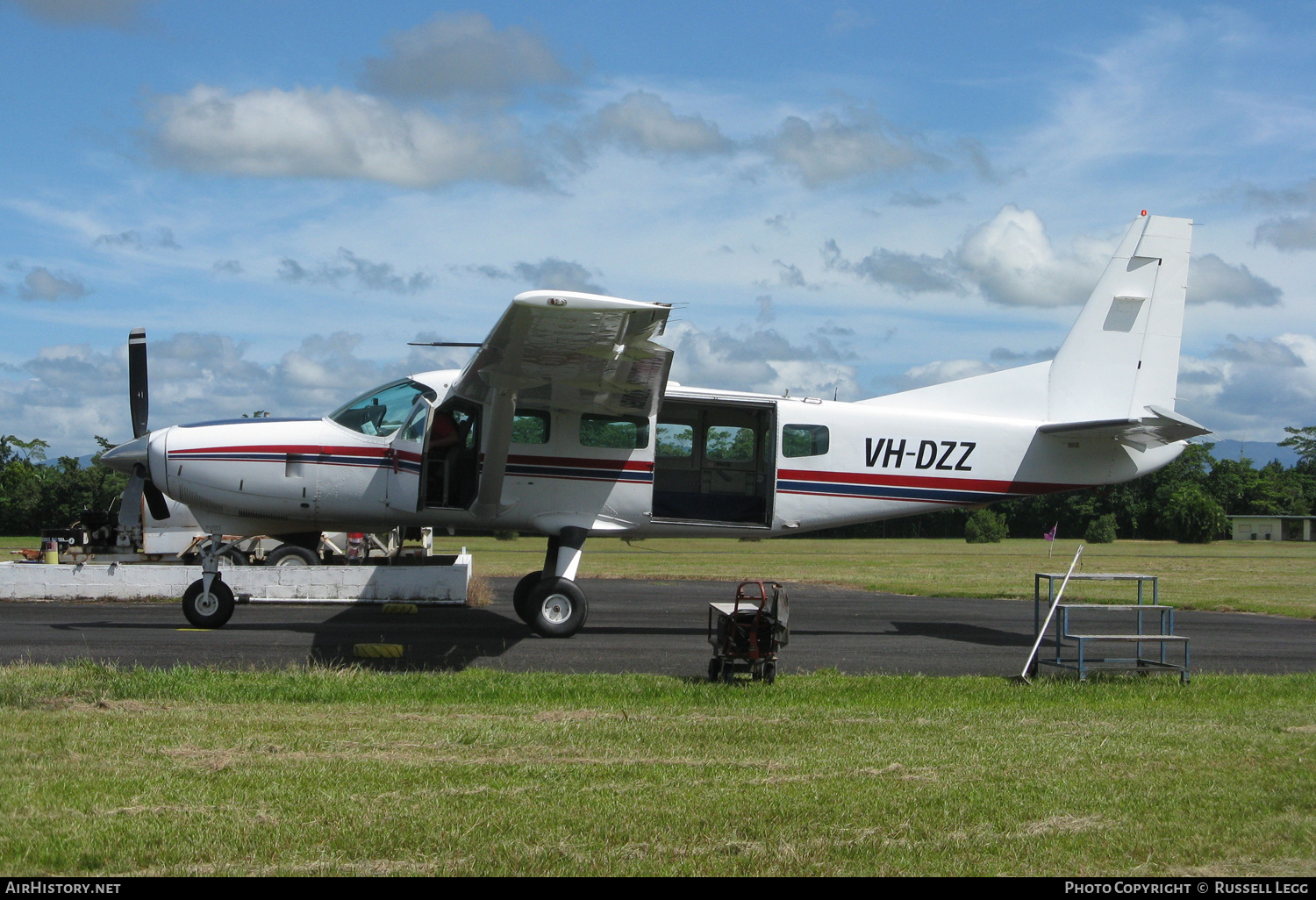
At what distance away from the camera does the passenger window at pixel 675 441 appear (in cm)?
1453

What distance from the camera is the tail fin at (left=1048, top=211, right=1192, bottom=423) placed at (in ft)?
49.3

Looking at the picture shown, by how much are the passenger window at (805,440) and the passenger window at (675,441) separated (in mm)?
1302

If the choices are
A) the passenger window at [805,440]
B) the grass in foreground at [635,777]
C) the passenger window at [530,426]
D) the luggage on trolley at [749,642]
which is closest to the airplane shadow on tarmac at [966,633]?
the passenger window at [805,440]

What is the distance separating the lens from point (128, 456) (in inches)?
535

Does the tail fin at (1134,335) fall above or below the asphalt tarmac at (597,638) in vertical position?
above

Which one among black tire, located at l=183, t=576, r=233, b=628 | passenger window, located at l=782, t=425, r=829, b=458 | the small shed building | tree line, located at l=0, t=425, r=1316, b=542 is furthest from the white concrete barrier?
the small shed building

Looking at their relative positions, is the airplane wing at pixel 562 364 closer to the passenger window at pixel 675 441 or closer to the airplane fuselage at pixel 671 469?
the airplane fuselage at pixel 671 469

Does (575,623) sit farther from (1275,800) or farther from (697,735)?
(1275,800)

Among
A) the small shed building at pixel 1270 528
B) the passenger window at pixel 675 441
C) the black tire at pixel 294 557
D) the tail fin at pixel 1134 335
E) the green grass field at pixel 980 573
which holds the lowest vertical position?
the green grass field at pixel 980 573

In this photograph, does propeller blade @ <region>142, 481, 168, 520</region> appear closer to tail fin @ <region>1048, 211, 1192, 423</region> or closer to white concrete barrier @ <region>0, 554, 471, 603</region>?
white concrete barrier @ <region>0, 554, 471, 603</region>

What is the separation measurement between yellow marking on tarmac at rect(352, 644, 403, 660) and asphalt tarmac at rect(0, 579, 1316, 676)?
0.45 ft

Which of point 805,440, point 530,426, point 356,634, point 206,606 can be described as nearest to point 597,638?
point 530,426

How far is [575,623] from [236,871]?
919cm
